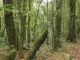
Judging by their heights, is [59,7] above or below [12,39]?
above

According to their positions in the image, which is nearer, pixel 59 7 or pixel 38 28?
pixel 59 7

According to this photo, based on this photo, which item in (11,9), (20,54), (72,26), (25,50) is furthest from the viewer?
(72,26)

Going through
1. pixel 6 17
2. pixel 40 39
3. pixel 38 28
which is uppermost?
pixel 6 17

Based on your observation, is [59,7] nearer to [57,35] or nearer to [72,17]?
[57,35]

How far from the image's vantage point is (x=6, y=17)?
1048 centimetres

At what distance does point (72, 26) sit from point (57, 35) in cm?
438

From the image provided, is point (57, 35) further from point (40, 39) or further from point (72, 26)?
point (40, 39)

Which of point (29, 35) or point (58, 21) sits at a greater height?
point (58, 21)

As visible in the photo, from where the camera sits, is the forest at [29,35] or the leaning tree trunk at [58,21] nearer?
the forest at [29,35]

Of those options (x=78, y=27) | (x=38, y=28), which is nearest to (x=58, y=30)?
(x=78, y=27)

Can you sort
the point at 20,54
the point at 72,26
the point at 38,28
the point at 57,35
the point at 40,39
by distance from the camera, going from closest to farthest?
the point at 40,39 → the point at 20,54 → the point at 57,35 → the point at 72,26 → the point at 38,28

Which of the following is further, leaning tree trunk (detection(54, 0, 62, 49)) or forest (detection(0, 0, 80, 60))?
leaning tree trunk (detection(54, 0, 62, 49))

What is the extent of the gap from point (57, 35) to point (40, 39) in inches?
272

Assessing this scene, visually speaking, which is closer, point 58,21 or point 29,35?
point 29,35
